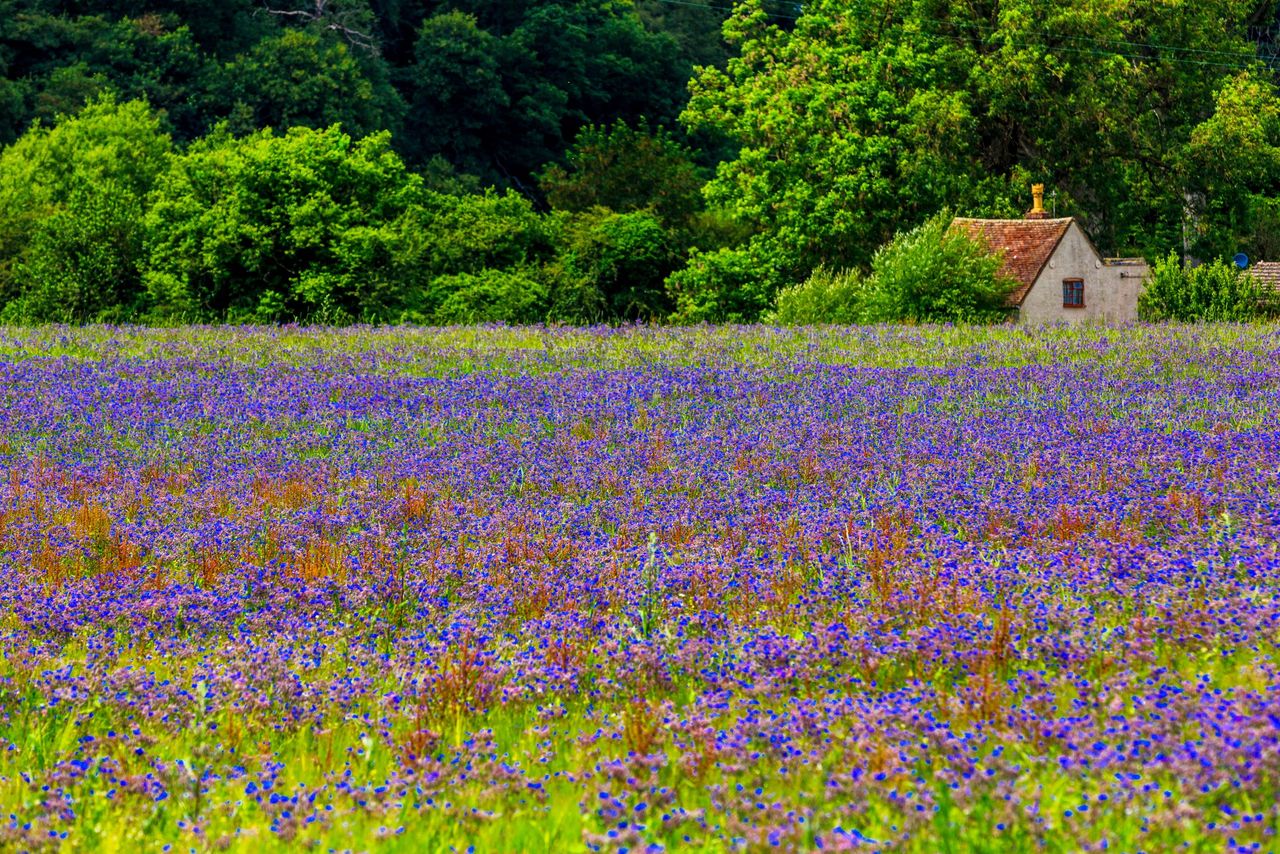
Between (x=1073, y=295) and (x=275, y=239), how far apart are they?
89.6 ft

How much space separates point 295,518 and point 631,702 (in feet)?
13.0

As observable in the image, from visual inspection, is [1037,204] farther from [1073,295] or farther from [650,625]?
[650,625]

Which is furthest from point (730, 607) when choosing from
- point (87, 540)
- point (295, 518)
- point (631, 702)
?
point (87, 540)

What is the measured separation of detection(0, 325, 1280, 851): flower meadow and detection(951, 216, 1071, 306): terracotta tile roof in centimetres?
3458

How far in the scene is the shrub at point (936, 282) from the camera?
1299 inches

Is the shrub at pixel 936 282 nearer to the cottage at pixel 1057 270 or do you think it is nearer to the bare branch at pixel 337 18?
the cottage at pixel 1057 270

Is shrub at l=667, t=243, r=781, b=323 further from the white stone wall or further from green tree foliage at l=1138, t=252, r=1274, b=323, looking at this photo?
green tree foliage at l=1138, t=252, r=1274, b=323

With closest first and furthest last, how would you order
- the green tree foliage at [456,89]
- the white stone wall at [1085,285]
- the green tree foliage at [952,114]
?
the white stone wall at [1085,285], the green tree foliage at [952,114], the green tree foliage at [456,89]

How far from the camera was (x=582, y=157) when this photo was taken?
60094 millimetres

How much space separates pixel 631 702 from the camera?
510 centimetres

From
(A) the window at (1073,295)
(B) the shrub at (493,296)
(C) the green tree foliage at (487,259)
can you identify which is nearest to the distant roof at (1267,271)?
(A) the window at (1073,295)

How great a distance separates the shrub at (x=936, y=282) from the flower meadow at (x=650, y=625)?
2029 cm

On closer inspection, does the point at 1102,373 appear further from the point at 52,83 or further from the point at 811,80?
the point at 52,83

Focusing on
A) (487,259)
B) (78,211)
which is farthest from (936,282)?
(78,211)
